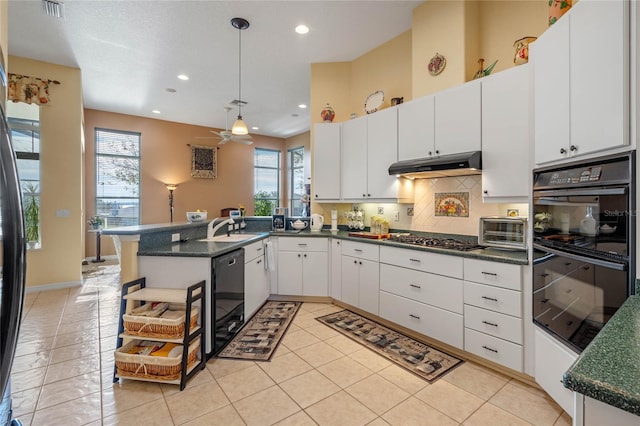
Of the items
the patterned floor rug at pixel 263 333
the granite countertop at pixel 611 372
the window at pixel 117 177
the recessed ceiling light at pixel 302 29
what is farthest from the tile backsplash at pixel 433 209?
the window at pixel 117 177

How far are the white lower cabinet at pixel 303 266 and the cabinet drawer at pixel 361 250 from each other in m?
0.33

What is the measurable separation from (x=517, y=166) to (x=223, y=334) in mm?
2805

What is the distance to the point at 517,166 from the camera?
236cm

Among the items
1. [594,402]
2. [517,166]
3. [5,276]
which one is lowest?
[594,402]

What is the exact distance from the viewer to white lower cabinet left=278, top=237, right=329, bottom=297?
150 inches

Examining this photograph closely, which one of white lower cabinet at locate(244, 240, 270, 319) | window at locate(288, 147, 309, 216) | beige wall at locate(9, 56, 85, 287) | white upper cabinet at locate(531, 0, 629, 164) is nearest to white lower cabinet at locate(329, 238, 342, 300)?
white lower cabinet at locate(244, 240, 270, 319)

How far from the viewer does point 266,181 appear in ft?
30.2

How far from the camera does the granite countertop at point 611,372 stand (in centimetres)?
56

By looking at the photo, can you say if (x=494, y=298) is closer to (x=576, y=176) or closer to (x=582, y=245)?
(x=582, y=245)

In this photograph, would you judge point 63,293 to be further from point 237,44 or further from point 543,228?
point 543,228

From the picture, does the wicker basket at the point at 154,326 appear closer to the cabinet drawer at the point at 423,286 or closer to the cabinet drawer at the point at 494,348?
the cabinet drawer at the point at 423,286

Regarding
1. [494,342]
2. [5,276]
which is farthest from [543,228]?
[5,276]

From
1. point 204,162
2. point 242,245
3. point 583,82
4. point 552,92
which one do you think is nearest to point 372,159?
point 242,245

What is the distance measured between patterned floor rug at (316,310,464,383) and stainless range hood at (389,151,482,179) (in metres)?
1.60
